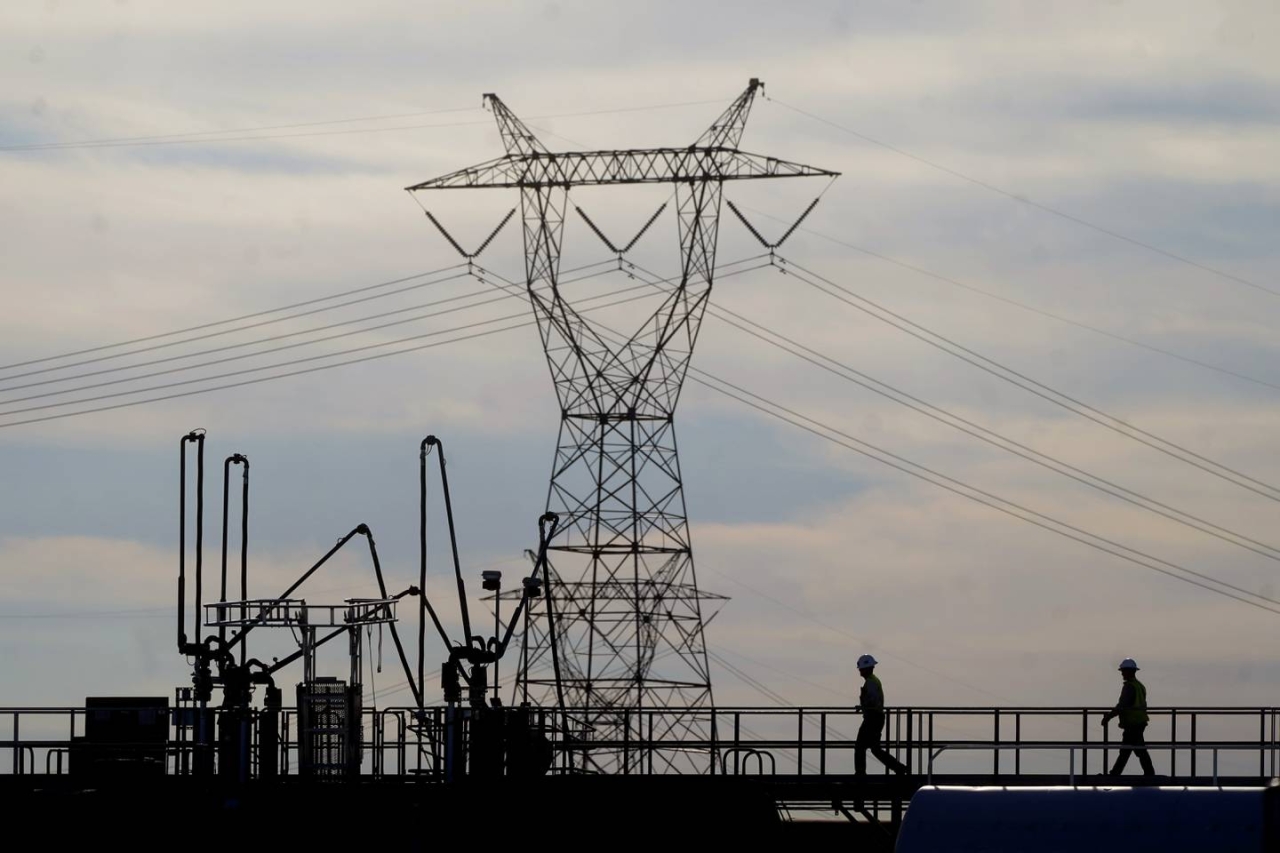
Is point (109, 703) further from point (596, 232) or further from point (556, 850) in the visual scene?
point (596, 232)

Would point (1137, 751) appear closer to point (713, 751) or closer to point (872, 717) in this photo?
point (872, 717)

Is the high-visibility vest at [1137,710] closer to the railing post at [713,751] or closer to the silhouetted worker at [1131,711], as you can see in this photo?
the silhouetted worker at [1131,711]

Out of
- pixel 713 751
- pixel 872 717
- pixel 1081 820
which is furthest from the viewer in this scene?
pixel 713 751

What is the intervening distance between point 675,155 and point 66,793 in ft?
91.2

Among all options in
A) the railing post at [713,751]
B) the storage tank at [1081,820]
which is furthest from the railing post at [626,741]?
the storage tank at [1081,820]

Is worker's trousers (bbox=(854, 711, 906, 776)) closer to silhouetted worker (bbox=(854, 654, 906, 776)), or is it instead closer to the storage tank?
silhouetted worker (bbox=(854, 654, 906, 776))

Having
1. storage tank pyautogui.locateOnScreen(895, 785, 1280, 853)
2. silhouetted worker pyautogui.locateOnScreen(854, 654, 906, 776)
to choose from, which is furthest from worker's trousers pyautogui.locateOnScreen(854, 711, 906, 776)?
storage tank pyautogui.locateOnScreen(895, 785, 1280, 853)

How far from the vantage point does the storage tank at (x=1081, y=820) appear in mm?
29641

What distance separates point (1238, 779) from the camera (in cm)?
4028

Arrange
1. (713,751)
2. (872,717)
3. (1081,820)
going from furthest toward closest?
(713,751)
(872,717)
(1081,820)

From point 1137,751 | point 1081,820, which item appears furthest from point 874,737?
point 1081,820

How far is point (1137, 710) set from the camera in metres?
39.3

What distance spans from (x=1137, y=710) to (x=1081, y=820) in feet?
31.5

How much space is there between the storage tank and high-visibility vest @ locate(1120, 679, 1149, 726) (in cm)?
878
